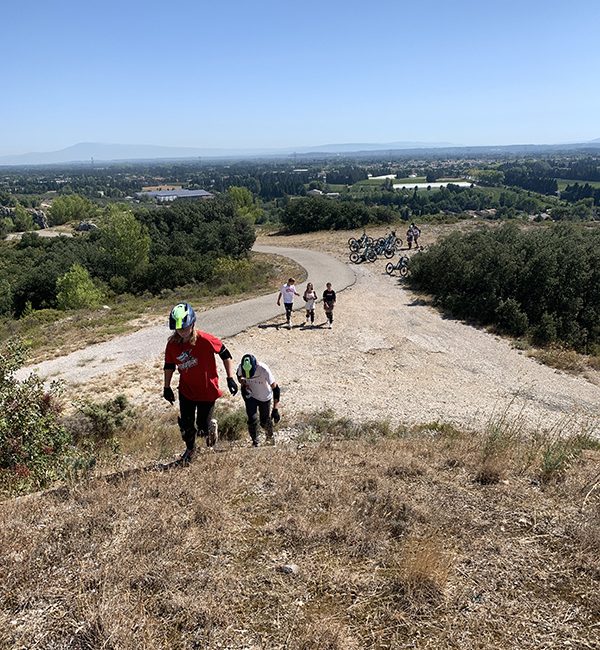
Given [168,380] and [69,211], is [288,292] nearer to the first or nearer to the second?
[168,380]

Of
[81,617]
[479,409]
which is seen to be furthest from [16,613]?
[479,409]

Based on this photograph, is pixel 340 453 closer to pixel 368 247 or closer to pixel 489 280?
pixel 489 280

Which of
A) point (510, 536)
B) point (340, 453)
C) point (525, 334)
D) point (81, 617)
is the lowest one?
point (525, 334)

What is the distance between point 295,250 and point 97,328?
713 inches

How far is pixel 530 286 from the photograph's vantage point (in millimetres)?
17234

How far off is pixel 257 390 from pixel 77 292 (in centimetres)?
2292

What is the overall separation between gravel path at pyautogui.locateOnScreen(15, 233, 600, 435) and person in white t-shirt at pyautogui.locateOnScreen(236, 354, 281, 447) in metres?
2.61

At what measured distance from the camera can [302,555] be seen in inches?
146

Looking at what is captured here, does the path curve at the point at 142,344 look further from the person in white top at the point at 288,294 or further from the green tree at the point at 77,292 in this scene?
the green tree at the point at 77,292

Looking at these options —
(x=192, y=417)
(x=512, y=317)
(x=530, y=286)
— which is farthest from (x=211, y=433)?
(x=530, y=286)

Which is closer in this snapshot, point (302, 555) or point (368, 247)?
point (302, 555)

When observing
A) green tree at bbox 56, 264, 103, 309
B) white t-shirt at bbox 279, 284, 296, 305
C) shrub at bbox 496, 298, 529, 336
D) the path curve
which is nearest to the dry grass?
the path curve

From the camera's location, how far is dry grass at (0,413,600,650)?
9.64 feet

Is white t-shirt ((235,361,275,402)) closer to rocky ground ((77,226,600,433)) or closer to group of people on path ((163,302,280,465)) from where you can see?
group of people on path ((163,302,280,465))
